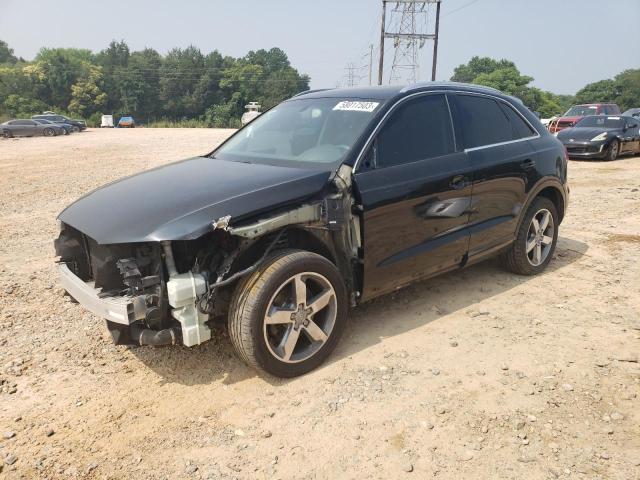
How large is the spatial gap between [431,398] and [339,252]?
1088mm

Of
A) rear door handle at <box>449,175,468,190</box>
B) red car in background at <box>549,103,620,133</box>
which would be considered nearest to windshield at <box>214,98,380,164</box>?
rear door handle at <box>449,175,468,190</box>

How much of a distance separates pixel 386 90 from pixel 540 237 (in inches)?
89.9

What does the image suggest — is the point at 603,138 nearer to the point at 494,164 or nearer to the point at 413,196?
the point at 494,164

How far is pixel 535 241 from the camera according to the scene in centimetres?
500

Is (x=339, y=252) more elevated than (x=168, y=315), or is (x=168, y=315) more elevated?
(x=339, y=252)

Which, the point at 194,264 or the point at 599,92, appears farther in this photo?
the point at 599,92

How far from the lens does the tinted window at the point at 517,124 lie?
471 centimetres

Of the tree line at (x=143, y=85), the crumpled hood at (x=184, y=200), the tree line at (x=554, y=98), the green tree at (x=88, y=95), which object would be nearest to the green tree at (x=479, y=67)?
the tree line at (x=554, y=98)

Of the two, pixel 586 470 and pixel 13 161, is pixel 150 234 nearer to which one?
pixel 586 470

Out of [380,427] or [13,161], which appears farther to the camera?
[13,161]

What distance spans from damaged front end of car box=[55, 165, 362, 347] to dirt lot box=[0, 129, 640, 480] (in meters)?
0.49

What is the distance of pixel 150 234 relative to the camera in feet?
9.10

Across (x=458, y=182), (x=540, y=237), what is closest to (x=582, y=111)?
(x=540, y=237)

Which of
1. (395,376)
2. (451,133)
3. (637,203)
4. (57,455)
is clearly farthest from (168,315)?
(637,203)
